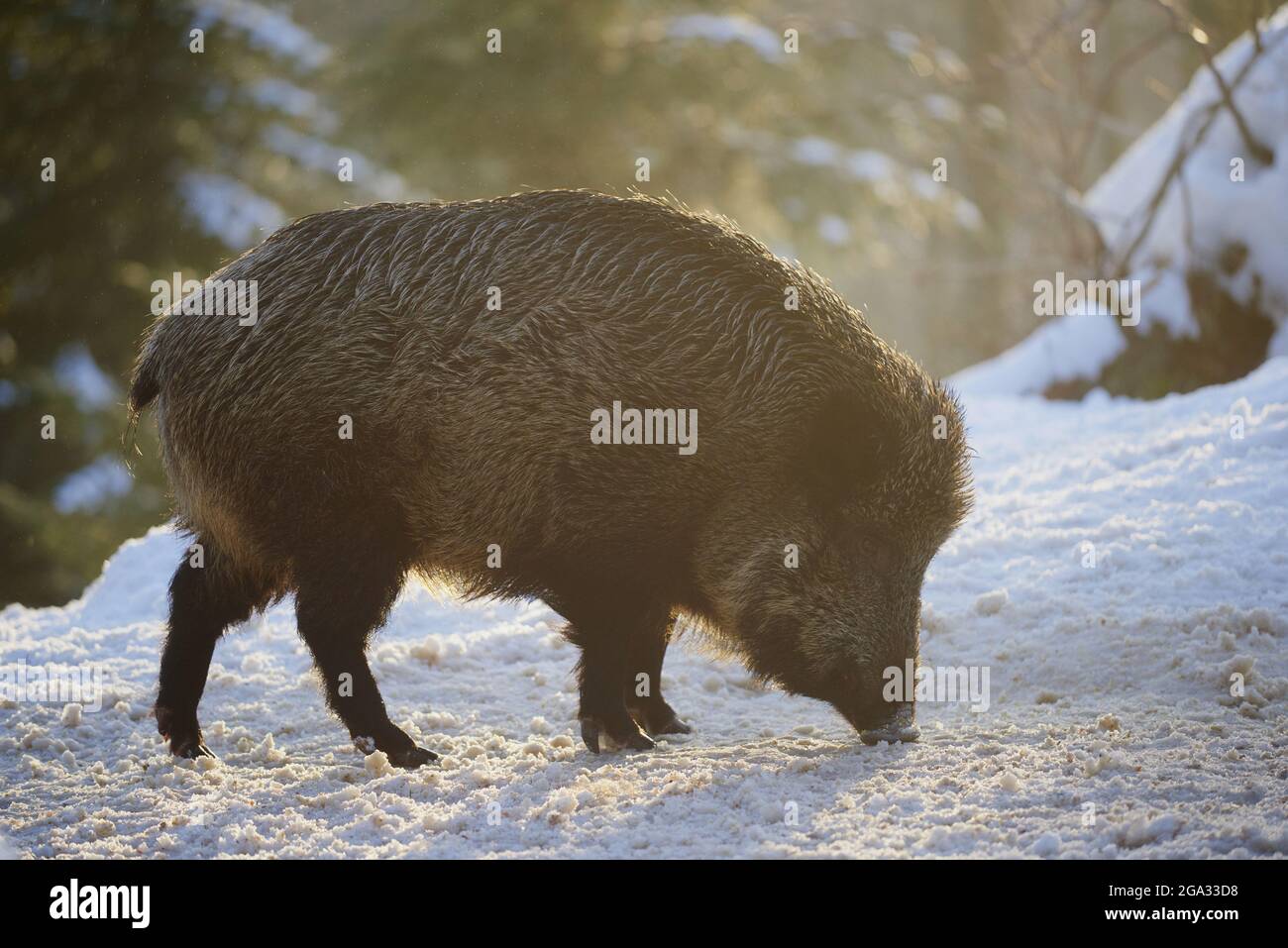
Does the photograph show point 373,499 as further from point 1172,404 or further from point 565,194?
point 1172,404

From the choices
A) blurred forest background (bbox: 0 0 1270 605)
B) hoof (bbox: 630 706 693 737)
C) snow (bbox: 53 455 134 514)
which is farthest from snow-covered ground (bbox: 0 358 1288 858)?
snow (bbox: 53 455 134 514)

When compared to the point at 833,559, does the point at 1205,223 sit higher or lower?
higher

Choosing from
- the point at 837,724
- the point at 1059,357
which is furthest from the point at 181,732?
the point at 1059,357

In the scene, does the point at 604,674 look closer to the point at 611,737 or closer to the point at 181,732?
the point at 611,737

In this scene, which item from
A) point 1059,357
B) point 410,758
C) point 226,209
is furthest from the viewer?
point 226,209

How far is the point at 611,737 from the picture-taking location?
421 centimetres

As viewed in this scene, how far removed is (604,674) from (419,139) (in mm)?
8974

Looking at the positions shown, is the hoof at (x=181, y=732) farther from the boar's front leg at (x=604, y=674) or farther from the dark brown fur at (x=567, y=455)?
the boar's front leg at (x=604, y=674)

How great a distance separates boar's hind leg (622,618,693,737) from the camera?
441cm

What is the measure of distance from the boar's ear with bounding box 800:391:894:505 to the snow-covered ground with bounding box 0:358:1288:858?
0.77 metres

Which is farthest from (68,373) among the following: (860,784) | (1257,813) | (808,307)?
(1257,813)

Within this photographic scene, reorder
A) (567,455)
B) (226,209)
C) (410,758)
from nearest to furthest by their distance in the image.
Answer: (567,455) < (410,758) < (226,209)

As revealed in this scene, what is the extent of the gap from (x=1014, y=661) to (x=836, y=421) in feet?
4.42

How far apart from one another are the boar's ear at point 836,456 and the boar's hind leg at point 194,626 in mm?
1836
